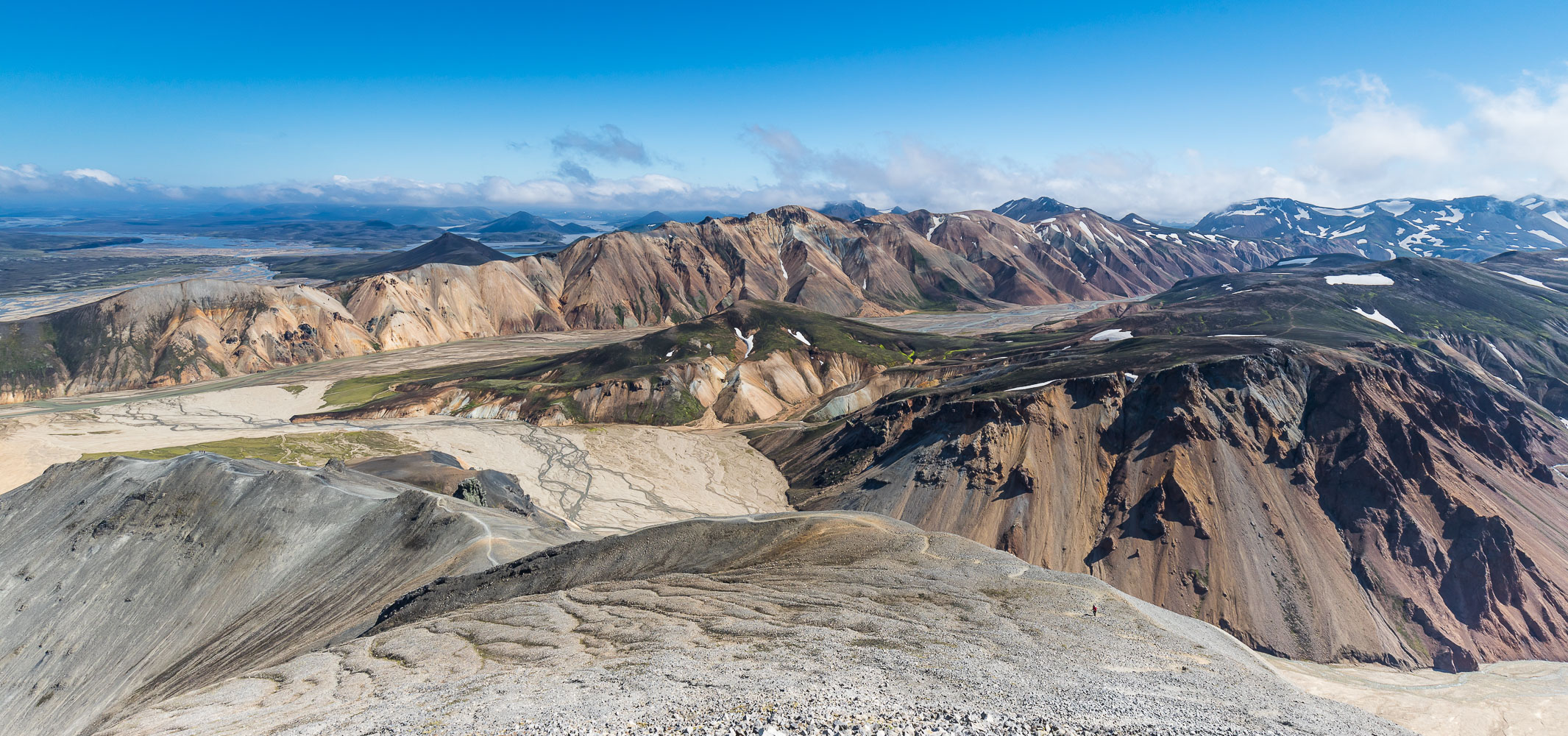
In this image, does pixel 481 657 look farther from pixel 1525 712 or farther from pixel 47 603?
pixel 1525 712

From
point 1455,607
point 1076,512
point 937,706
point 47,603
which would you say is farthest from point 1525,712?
point 47,603

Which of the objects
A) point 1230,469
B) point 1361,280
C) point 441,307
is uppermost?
point 1361,280

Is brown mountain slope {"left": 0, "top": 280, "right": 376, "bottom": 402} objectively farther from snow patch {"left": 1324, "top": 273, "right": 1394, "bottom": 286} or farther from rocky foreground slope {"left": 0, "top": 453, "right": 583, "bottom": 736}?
snow patch {"left": 1324, "top": 273, "right": 1394, "bottom": 286}

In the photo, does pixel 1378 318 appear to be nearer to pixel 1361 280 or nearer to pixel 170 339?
pixel 1361 280

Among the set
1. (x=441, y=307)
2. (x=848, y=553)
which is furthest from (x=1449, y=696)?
(x=441, y=307)

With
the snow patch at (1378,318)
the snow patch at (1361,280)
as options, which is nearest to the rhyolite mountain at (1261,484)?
the snow patch at (1378,318)

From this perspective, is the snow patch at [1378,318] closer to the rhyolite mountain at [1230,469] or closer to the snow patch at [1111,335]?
the rhyolite mountain at [1230,469]
